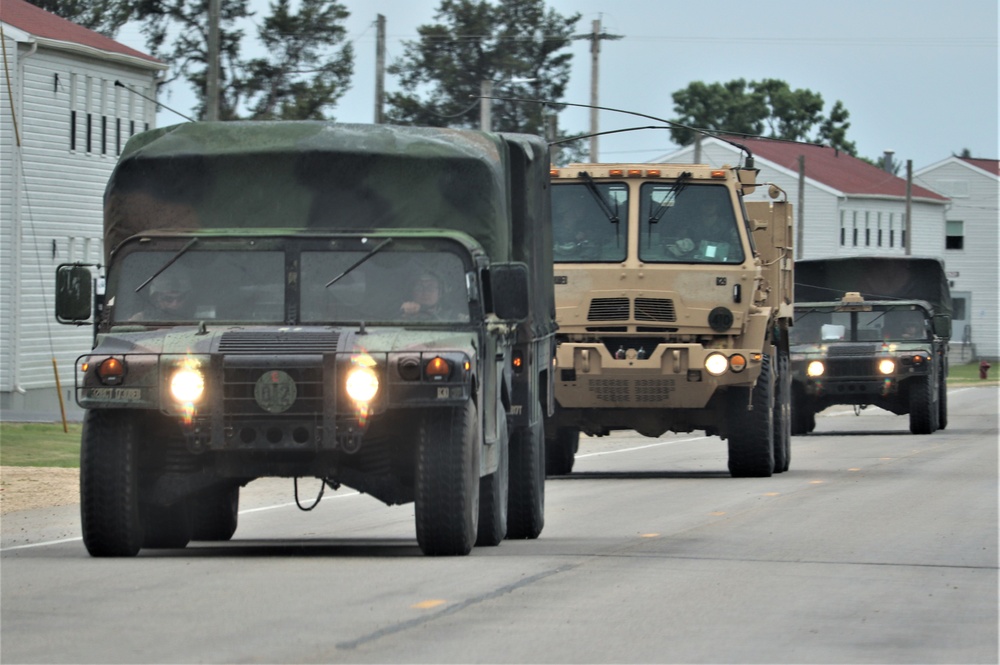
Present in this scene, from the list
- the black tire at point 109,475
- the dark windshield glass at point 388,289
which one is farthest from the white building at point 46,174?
the black tire at point 109,475

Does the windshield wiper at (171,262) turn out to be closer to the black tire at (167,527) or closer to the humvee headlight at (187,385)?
the humvee headlight at (187,385)

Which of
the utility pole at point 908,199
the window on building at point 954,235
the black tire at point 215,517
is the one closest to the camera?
the black tire at point 215,517

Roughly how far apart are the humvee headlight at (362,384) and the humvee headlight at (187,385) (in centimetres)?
85

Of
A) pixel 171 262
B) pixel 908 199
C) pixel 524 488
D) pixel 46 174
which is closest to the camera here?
pixel 171 262

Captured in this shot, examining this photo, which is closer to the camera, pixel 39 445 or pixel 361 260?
pixel 361 260

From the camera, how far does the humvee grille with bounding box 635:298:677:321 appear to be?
796 inches

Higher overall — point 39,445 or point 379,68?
point 379,68

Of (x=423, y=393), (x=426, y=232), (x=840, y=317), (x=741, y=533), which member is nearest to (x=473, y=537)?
(x=423, y=393)

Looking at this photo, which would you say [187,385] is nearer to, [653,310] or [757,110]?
[653,310]

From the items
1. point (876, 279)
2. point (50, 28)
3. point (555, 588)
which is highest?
point (50, 28)

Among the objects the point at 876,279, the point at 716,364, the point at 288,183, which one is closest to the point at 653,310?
the point at 716,364

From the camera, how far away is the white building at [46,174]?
39.6m

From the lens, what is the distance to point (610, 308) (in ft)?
66.6

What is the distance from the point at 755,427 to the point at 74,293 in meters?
9.92
